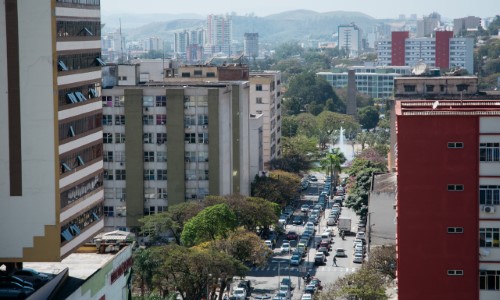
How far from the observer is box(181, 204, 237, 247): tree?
55.4 meters

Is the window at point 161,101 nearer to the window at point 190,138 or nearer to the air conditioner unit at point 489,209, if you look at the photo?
the window at point 190,138

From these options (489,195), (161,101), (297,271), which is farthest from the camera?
(161,101)

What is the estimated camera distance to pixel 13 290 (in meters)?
28.0

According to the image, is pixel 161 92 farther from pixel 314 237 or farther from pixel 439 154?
pixel 439 154

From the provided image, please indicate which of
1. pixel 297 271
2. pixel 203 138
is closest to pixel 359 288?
pixel 297 271

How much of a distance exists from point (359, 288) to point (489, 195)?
57.0ft

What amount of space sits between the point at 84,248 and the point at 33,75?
563 cm

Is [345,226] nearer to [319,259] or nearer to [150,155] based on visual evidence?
[319,259]

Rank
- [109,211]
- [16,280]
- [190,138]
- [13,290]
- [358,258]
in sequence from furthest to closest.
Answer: [109,211] → [190,138] → [358,258] → [16,280] → [13,290]

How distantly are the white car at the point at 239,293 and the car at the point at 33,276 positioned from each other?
2141 centimetres

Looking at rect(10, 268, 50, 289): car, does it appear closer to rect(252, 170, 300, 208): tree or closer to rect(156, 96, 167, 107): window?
rect(156, 96, 167, 107): window

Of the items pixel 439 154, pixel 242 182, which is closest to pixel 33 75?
pixel 439 154

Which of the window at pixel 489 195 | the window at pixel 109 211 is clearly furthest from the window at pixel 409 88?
the window at pixel 489 195

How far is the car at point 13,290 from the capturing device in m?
27.9
